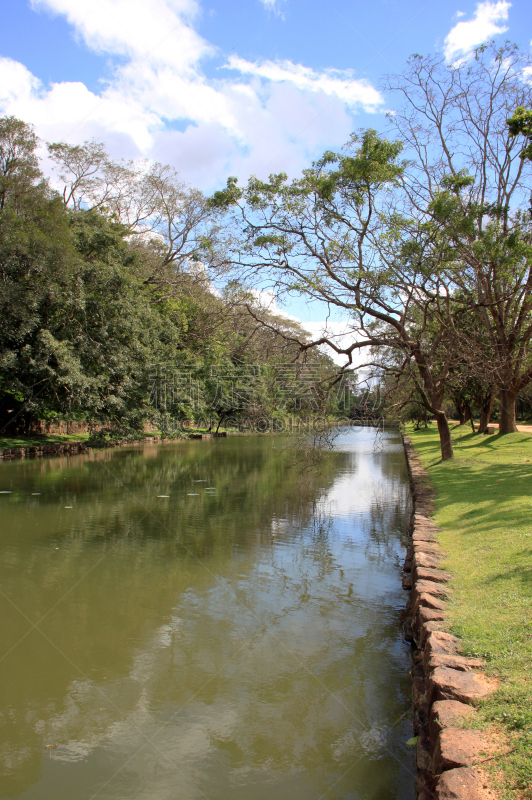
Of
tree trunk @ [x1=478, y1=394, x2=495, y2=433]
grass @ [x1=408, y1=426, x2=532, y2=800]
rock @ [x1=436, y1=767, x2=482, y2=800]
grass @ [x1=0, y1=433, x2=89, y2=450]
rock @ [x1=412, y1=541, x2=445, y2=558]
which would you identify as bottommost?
rock @ [x1=436, y1=767, x2=482, y2=800]

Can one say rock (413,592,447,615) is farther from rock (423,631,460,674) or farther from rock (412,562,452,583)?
rock (423,631,460,674)

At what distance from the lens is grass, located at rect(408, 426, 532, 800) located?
2586mm

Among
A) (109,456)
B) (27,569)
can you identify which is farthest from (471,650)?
(109,456)

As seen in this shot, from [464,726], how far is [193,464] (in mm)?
18099

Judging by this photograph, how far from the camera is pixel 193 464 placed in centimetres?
2039

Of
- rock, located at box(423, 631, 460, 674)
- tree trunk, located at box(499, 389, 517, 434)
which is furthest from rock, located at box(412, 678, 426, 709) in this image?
tree trunk, located at box(499, 389, 517, 434)

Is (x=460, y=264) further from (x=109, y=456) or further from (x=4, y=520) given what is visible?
(x=109, y=456)

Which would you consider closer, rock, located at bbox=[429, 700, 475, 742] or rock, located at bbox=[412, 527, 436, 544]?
rock, located at bbox=[429, 700, 475, 742]

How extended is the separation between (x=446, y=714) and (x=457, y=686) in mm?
258

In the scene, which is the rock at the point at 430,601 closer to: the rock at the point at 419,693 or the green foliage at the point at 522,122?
the rock at the point at 419,693

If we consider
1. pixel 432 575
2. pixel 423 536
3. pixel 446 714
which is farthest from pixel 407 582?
pixel 446 714

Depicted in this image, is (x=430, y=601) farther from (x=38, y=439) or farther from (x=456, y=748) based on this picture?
(x=38, y=439)

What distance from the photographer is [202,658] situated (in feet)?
15.9

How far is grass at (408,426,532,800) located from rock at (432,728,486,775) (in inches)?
4.3
